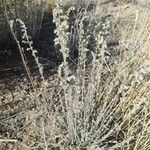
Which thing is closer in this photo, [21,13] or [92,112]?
[92,112]

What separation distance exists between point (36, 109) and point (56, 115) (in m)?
0.21

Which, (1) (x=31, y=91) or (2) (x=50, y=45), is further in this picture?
(2) (x=50, y=45)

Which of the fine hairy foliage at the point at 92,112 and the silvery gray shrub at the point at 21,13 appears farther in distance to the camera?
the silvery gray shrub at the point at 21,13

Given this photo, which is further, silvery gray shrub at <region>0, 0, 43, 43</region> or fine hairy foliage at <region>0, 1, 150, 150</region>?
silvery gray shrub at <region>0, 0, 43, 43</region>

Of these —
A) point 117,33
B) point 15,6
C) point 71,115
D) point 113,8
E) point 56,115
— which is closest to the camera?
point 71,115

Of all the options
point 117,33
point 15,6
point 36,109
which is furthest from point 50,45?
point 36,109

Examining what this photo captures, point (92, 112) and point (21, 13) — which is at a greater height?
point (21, 13)

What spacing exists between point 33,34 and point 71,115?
61.5 inches

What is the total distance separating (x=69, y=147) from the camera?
2.45 m

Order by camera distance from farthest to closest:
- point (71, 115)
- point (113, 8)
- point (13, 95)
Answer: point (113, 8), point (13, 95), point (71, 115)

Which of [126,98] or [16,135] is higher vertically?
[126,98]

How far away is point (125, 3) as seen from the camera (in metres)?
4.97

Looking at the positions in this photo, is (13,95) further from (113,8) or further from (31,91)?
(113,8)

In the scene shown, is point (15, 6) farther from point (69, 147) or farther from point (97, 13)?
point (69, 147)
